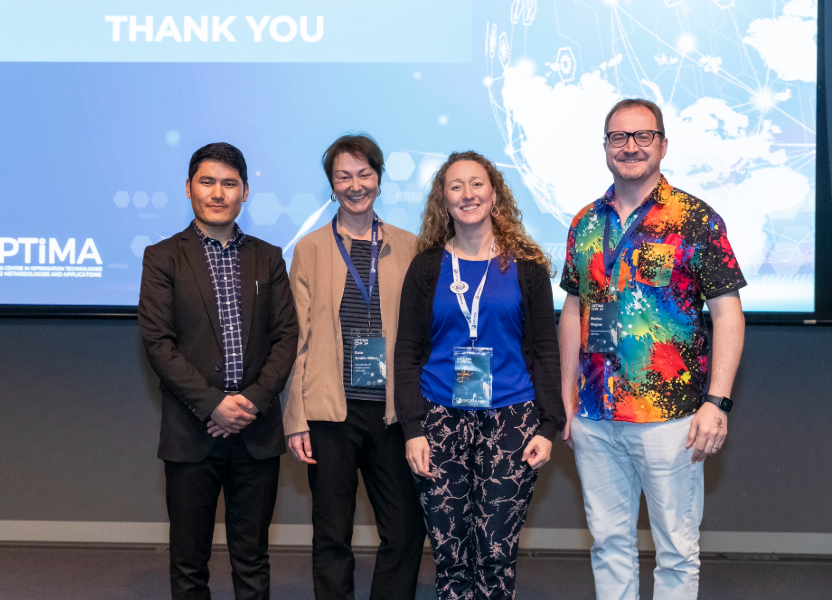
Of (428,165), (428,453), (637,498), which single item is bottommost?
(637,498)

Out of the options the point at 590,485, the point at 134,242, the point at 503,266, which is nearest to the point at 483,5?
the point at 503,266

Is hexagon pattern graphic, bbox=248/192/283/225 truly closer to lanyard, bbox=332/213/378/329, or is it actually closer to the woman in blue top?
lanyard, bbox=332/213/378/329

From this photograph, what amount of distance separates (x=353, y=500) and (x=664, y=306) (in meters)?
1.11

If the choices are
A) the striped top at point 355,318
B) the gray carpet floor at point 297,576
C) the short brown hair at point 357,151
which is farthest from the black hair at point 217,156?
the gray carpet floor at point 297,576

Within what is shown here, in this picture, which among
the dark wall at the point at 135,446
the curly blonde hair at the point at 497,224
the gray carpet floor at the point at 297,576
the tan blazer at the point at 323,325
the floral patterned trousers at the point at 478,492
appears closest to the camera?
the floral patterned trousers at the point at 478,492

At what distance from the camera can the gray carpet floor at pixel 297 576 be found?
270 cm

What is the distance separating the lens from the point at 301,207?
3014 millimetres

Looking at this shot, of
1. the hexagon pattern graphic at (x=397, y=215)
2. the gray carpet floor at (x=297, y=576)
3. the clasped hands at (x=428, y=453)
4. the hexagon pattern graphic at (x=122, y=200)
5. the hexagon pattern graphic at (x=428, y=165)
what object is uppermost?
the hexagon pattern graphic at (x=428, y=165)

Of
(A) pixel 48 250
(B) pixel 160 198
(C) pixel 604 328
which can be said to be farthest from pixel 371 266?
(A) pixel 48 250

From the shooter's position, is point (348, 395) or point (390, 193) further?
point (390, 193)

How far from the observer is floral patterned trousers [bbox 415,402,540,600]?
5.83 ft

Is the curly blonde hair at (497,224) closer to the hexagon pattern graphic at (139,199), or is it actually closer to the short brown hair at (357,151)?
the short brown hair at (357,151)

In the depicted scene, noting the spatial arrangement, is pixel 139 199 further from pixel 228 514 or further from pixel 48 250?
pixel 228 514

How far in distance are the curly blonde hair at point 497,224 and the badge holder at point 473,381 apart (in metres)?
0.27
